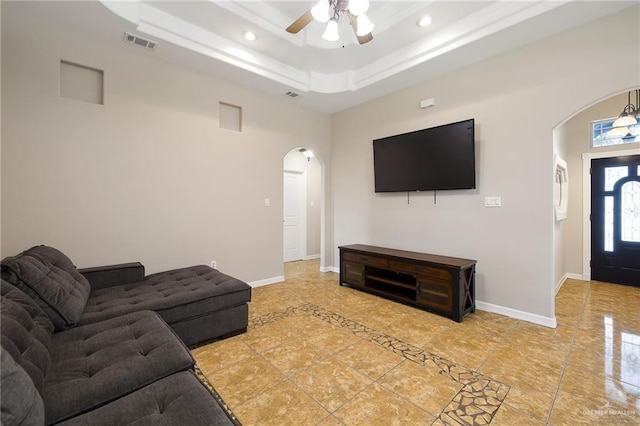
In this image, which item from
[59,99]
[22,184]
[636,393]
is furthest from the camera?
[59,99]

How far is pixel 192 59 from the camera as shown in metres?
3.31

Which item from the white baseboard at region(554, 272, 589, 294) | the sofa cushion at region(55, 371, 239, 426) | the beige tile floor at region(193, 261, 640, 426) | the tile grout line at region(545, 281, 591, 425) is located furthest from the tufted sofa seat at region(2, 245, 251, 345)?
the white baseboard at region(554, 272, 589, 294)

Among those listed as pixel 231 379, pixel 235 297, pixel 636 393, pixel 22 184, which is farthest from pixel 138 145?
pixel 636 393

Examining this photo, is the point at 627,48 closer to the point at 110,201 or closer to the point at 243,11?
the point at 243,11

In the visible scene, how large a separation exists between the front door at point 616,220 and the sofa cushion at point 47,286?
6.70 metres

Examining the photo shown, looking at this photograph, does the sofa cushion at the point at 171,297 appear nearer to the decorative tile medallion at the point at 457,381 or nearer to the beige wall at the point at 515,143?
the decorative tile medallion at the point at 457,381

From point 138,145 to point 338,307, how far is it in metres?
3.12

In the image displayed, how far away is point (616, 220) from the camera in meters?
4.23

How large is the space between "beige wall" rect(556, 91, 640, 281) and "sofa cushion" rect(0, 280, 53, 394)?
5815mm

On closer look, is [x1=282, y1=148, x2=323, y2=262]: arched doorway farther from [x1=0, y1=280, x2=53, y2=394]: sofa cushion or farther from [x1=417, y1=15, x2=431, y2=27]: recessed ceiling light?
[x1=0, y1=280, x2=53, y2=394]: sofa cushion

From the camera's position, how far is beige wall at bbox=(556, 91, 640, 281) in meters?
4.30

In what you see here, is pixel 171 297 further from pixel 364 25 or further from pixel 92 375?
pixel 364 25

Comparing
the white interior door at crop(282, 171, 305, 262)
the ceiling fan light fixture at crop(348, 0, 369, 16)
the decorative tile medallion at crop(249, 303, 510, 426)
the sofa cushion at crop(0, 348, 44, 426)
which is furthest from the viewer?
the white interior door at crop(282, 171, 305, 262)

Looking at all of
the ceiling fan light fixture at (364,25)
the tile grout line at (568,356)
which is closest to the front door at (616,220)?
the tile grout line at (568,356)
